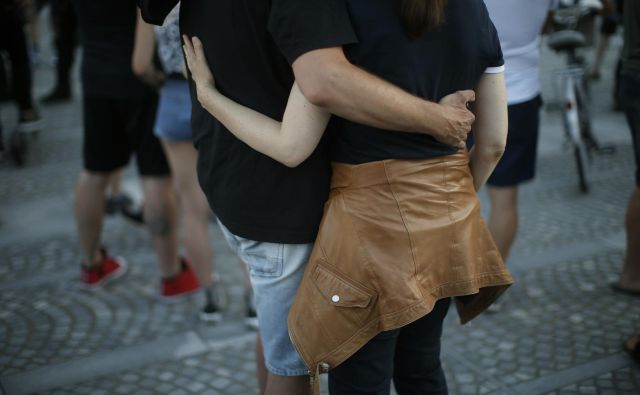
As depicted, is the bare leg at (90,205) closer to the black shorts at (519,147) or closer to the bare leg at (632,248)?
the black shorts at (519,147)

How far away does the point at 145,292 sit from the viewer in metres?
3.96

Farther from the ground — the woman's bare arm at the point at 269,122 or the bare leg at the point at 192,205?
the woman's bare arm at the point at 269,122

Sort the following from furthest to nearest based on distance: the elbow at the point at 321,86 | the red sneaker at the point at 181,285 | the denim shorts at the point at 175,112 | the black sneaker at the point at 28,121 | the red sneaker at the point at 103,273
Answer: the black sneaker at the point at 28,121
the red sneaker at the point at 103,273
the red sneaker at the point at 181,285
the denim shorts at the point at 175,112
the elbow at the point at 321,86

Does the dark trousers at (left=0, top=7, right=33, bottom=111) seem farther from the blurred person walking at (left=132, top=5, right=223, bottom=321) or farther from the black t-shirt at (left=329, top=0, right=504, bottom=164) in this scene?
the black t-shirt at (left=329, top=0, right=504, bottom=164)

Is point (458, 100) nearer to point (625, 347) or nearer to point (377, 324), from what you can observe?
point (377, 324)

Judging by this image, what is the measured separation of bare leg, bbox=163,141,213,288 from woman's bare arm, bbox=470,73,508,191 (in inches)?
65.0

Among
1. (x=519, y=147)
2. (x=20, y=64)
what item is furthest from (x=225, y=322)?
(x=20, y=64)

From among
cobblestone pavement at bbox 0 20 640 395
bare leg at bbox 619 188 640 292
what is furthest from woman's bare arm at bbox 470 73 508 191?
bare leg at bbox 619 188 640 292

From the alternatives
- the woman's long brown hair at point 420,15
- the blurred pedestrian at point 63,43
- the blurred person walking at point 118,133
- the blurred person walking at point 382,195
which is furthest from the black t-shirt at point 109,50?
the blurred pedestrian at point 63,43

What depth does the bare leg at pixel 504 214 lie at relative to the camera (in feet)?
11.4

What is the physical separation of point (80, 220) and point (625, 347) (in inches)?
114

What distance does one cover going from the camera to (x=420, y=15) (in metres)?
1.60

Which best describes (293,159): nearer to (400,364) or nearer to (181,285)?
(400,364)

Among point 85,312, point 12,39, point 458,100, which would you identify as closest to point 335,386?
point 458,100
